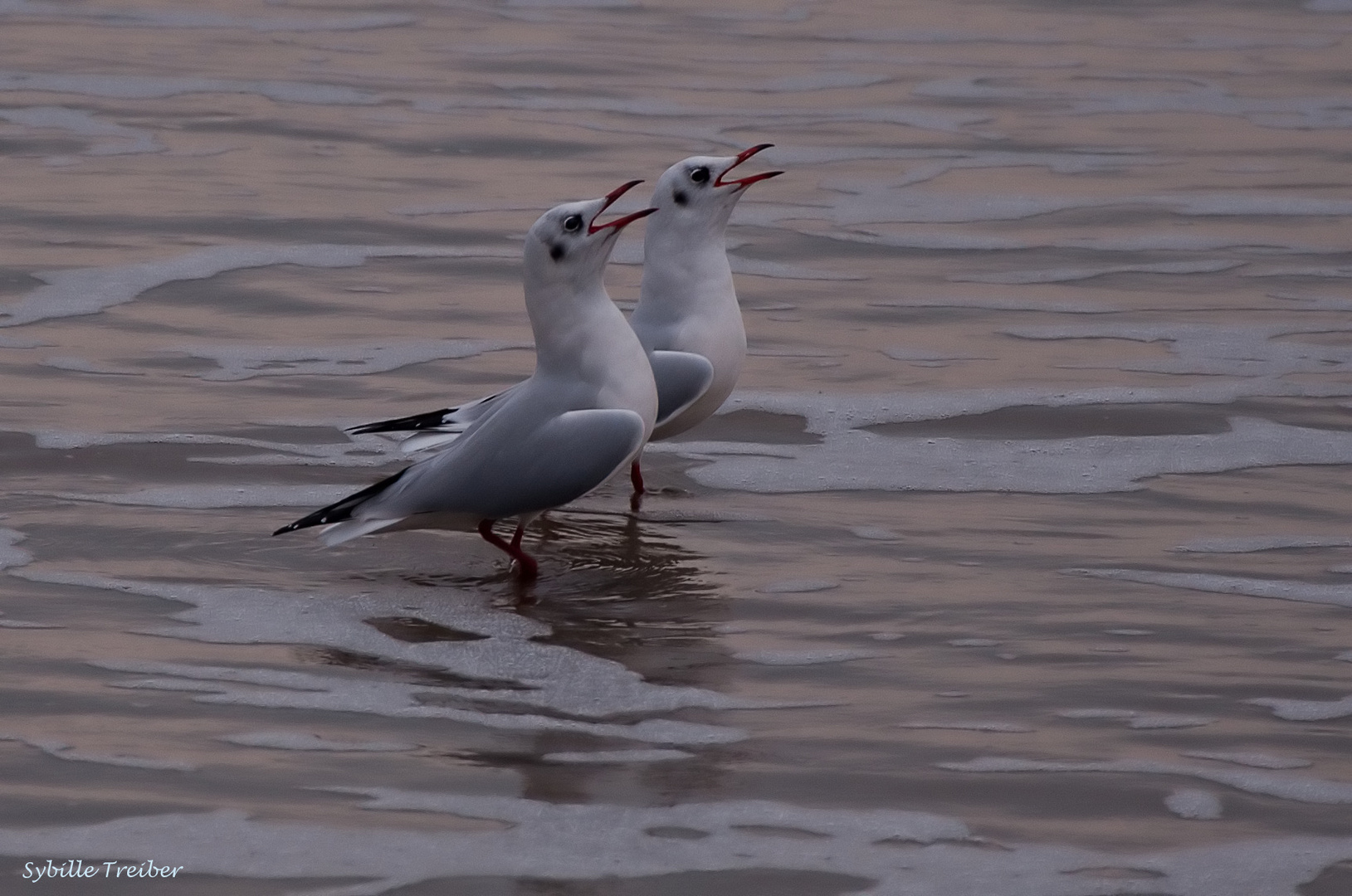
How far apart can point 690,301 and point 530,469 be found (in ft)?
3.81

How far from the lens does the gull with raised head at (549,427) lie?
5.24 m

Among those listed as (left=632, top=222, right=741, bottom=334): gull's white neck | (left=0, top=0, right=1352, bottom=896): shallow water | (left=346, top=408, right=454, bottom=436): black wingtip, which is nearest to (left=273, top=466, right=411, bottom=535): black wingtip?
(left=0, top=0, right=1352, bottom=896): shallow water

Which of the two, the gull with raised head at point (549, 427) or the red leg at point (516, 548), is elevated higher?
the gull with raised head at point (549, 427)

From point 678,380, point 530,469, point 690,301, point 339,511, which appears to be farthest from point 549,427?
point 690,301

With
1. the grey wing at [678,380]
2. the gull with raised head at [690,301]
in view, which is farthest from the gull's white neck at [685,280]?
the grey wing at [678,380]

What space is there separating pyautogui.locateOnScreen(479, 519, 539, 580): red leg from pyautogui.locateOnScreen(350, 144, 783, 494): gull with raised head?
0.72 meters

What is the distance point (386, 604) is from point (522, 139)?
6.07 meters

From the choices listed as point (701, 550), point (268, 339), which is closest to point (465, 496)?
point (701, 550)

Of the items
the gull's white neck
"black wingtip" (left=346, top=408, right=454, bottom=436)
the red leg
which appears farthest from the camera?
the gull's white neck

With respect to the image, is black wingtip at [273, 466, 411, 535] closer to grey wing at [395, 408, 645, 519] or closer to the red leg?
grey wing at [395, 408, 645, 519]

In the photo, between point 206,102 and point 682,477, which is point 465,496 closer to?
point 682,477

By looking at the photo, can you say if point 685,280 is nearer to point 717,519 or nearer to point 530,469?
point 717,519

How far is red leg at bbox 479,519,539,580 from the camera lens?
5371mm

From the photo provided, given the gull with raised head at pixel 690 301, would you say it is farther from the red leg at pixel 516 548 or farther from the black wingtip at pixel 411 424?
the red leg at pixel 516 548
